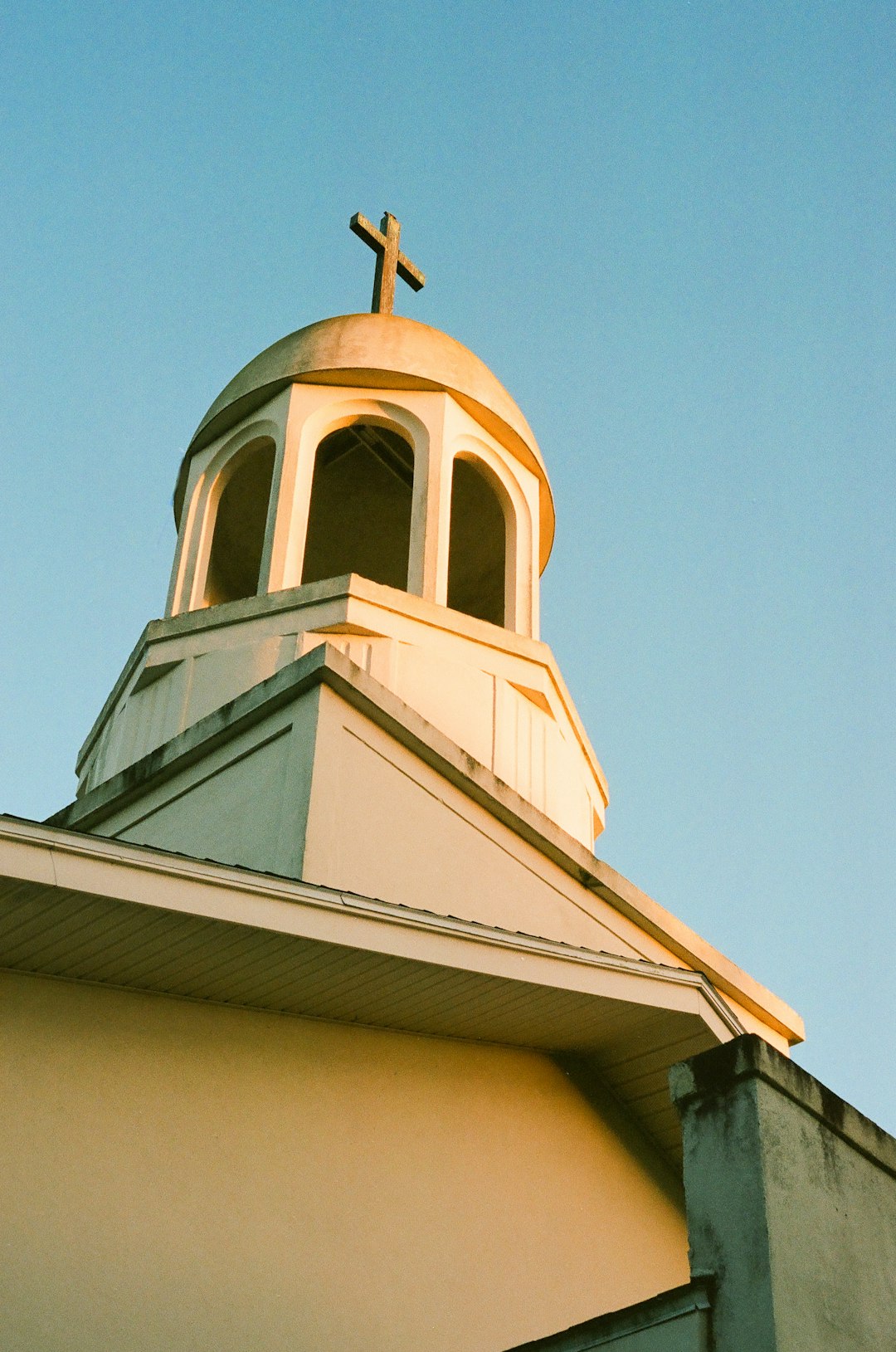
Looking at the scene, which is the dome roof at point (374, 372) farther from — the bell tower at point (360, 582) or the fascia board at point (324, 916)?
the fascia board at point (324, 916)

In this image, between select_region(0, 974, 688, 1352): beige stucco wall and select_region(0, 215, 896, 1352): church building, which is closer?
select_region(0, 215, 896, 1352): church building

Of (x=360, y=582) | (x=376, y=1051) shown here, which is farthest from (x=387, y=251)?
(x=376, y=1051)

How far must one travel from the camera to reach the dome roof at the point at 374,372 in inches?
548

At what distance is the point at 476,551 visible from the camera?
1628 cm

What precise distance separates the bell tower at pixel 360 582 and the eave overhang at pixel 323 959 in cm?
119

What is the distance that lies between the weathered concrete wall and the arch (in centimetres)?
1014

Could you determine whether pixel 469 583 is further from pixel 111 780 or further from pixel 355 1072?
pixel 355 1072

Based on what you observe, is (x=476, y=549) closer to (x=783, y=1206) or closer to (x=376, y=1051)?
(x=376, y=1051)

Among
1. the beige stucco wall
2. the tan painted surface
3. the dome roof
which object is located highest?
the dome roof

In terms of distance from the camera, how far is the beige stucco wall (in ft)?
22.2

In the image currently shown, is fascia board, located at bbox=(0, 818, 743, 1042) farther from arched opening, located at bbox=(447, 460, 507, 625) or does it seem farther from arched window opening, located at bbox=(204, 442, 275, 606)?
arched window opening, located at bbox=(204, 442, 275, 606)

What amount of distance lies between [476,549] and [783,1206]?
11.3 m


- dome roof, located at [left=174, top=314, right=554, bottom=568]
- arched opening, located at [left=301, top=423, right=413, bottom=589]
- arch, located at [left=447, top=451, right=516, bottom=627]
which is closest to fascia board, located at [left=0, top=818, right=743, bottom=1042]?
dome roof, located at [left=174, top=314, right=554, bottom=568]

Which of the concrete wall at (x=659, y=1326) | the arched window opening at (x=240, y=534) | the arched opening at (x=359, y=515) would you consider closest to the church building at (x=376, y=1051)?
the concrete wall at (x=659, y=1326)
